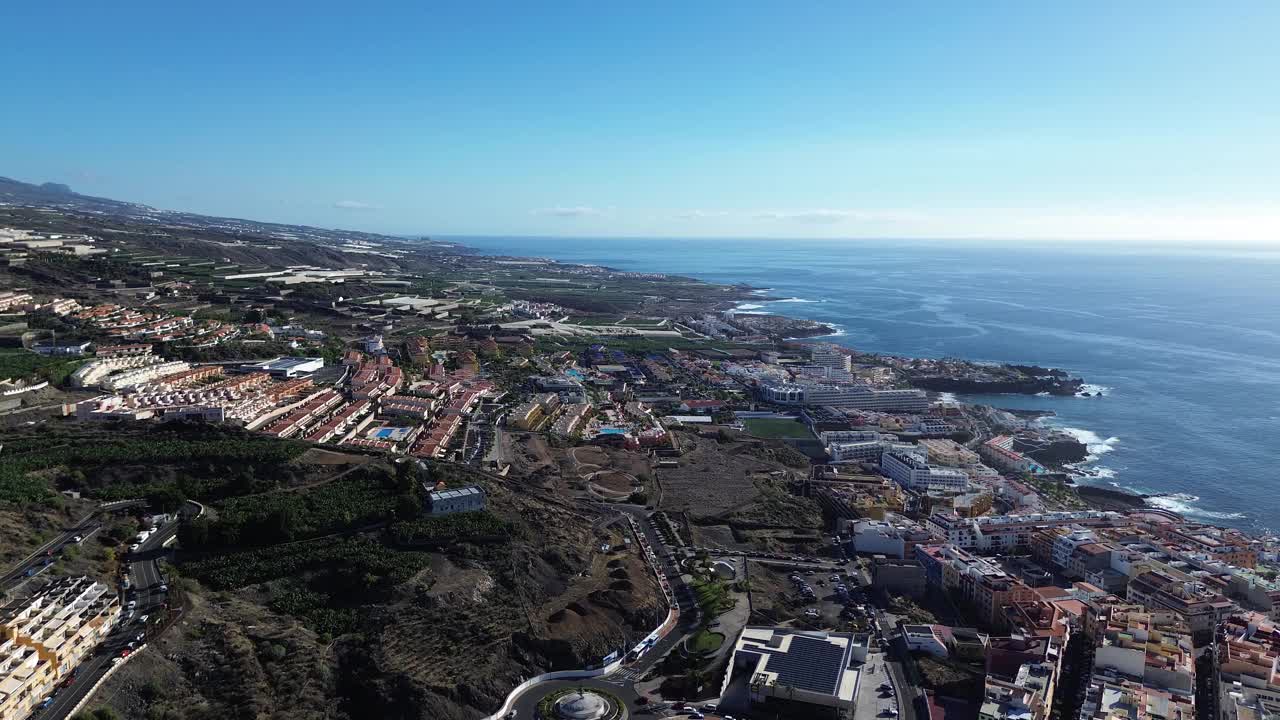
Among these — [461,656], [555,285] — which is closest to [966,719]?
[461,656]

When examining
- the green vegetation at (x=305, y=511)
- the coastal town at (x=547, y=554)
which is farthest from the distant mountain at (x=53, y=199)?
the green vegetation at (x=305, y=511)

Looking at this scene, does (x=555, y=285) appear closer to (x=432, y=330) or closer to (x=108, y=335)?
(x=432, y=330)

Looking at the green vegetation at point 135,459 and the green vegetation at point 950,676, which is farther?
the green vegetation at point 135,459

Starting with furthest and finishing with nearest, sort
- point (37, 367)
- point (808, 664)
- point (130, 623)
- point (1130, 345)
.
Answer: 1. point (1130, 345)
2. point (37, 367)
3. point (808, 664)
4. point (130, 623)

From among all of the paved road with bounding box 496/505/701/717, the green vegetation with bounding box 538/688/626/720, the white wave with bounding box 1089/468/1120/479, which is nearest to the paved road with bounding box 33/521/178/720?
the paved road with bounding box 496/505/701/717

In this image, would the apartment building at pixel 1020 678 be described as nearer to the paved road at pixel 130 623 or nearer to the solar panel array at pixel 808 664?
the solar panel array at pixel 808 664

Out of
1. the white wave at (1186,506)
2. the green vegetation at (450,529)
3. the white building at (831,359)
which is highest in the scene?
the green vegetation at (450,529)

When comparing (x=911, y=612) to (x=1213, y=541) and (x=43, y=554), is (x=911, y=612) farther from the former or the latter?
(x=43, y=554)

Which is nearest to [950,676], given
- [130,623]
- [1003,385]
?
[130,623]
